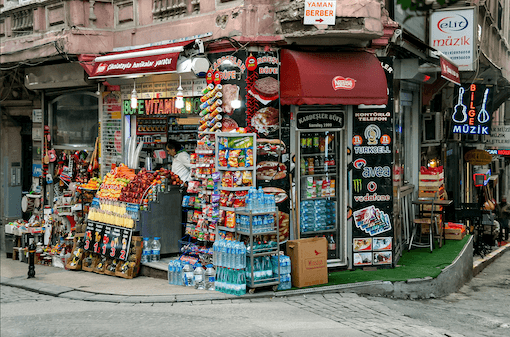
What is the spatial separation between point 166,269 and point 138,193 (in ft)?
5.46

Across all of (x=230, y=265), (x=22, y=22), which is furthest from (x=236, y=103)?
(x=22, y=22)

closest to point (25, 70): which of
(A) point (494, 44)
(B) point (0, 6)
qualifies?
(B) point (0, 6)

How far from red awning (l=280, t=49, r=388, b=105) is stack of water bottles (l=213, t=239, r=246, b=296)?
272 cm

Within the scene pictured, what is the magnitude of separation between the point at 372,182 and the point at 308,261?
219cm

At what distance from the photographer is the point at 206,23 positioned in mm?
11352

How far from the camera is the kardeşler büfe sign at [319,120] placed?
11000 millimetres

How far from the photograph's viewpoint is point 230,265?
32.1 feet

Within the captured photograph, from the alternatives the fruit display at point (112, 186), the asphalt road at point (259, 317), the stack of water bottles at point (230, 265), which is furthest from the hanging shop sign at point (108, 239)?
the stack of water bottles at point (230, 265)

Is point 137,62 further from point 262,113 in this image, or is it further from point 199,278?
point 199,278

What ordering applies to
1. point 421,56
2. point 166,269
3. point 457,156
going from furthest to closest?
point 457,156
point 421,56
point 166,269

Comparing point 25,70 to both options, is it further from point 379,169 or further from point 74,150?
point 379,169

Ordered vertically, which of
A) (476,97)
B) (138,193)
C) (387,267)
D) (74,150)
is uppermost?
(476,97)

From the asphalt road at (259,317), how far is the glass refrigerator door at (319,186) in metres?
1.71

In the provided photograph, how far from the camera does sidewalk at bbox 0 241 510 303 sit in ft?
32.3
